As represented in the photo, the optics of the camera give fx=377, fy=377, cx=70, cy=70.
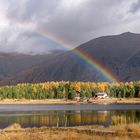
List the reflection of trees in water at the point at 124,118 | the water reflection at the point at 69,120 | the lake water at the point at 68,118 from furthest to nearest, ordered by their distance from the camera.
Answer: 1. the lake water at the point at 68,118
2. the water reflection at the point at 69,120
3. the reflection of trees in water at the point at 124,118

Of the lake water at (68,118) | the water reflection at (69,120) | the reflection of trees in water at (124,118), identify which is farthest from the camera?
the lake water at (68,118)

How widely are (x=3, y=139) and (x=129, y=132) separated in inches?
557

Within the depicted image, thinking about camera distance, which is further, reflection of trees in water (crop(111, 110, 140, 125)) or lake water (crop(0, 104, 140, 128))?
lake water (crop(0, 104, 140, 128))

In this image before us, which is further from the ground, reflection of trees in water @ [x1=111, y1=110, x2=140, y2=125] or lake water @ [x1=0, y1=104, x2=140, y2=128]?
reflection of trees in water @ [x1=111, y1=110, x2=140, y2=125]

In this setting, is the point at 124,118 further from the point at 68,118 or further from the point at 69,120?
the point at 68,118

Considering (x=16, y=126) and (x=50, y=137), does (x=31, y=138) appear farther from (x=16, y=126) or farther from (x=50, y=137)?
(x=16, y=126)

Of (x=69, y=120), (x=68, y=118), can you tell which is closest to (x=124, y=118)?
(x=69, y=120)

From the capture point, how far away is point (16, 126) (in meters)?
58.2

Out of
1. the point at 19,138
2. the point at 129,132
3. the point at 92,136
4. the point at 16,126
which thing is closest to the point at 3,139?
the point at 19,138

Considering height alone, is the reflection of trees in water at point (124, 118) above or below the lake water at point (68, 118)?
above

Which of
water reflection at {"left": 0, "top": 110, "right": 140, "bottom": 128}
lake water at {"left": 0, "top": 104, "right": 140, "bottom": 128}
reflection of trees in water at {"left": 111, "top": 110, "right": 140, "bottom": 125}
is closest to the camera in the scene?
reflection of trees in water at {"left": 111, "top": 110, "right": 140, "bottom": 125}

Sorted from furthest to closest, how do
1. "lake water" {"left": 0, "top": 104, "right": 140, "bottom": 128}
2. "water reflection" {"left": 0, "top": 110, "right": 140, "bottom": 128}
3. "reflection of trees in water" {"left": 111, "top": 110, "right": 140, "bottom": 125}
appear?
1. "lake water" {"left": 0, "top": 104, "right": 140, "bottom": 128}
2. "water reflection" {"left": 0, "top": 110, "right": 140, "bottom": 128}
3. "reflection of trees in water" {"left": 111, "top": 110, "right": 140, "bottom": 125}

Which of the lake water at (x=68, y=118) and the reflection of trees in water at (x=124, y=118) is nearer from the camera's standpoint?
the reflection of trees in water at (x=124, y=118)

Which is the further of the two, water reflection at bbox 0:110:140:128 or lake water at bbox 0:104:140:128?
lake water at bbox 0:104:140:128
